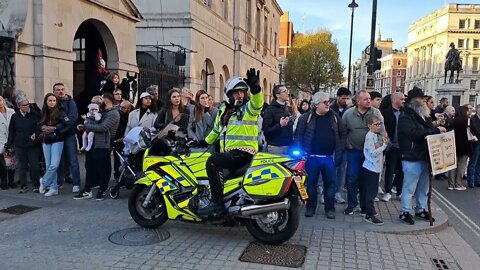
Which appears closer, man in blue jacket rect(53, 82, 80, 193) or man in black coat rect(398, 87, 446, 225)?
man in black coat rect(398, 87, 446, 225)

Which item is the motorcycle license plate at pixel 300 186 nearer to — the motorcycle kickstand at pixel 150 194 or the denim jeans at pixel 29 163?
the motorcycle kickstand at pixel 150 194

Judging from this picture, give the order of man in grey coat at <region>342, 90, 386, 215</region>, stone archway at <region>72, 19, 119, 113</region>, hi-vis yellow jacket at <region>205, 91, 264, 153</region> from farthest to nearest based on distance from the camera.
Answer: stone archway at <region>72, 19, 119, 113</region> → man in grey coat at <region>342, 90, 386, 215</region> → hi-vis yellow jacket at <region>205, 91, 264, 153</region>

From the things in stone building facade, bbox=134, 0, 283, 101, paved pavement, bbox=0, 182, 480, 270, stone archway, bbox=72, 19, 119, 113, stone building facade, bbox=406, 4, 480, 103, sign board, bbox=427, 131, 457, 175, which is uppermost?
stone building facade, bbox=406, 4, 480, 103

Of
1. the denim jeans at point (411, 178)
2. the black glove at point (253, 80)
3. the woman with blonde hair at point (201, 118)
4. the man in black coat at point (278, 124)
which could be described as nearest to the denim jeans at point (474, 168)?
the denim jeans at point (411, 178)

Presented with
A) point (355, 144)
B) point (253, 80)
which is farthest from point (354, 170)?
point (253, 80)

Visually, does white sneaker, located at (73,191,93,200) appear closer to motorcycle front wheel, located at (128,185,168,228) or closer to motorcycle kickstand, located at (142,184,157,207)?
motorcycle front wheel, located at (128,185,168,228)

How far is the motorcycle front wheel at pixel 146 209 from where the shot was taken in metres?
5.77

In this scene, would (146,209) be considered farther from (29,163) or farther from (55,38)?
A: (55,38)

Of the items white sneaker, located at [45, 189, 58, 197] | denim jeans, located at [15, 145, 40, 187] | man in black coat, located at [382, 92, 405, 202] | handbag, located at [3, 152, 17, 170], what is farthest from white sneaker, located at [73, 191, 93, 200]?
man in black coat, located at [382, 92, 405, 202]

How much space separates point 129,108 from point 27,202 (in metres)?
2.47

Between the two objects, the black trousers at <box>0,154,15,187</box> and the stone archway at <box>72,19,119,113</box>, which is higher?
the stone archway at <box>72,19,119,113</box>

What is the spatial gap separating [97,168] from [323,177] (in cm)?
385

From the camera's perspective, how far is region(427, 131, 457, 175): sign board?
6.11 m

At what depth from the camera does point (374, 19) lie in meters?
15.5
